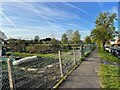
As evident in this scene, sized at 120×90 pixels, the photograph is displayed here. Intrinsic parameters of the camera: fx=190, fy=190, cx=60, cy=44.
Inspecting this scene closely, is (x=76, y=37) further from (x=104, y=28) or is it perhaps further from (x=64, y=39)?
(x=104, y=28)

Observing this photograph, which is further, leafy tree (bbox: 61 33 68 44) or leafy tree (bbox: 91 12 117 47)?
leafy tree (bbox: 61 33 68 44)

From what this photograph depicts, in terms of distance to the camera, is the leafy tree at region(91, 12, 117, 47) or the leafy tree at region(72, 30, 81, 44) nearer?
the leafy tree at region(91, 12, 117, 47)

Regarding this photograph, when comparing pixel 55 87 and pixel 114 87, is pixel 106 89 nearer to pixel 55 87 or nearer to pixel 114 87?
pixel 114 87

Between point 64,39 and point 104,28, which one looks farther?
point 64,39

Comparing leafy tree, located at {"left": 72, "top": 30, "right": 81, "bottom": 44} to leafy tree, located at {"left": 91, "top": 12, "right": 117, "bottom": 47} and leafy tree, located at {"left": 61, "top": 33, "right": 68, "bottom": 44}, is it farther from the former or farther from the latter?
leafy tree, located at {"left": 91, "top": 12, "right": 117, "bottom": 47}

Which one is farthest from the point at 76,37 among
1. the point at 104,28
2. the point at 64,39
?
the point at 104,28

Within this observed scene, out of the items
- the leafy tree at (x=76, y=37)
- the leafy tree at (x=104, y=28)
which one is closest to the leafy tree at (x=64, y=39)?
the leafy tree at (x=76, y=37)

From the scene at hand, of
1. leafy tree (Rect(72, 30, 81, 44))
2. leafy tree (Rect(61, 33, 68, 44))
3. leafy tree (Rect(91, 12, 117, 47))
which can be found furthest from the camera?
leafy tree (Rect(72, 30, 81, 44))

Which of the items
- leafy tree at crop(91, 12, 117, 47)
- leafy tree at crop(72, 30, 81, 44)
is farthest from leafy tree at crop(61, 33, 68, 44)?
leafy tree at crop(91, 12, 117, 47)

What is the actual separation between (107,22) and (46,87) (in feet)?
114

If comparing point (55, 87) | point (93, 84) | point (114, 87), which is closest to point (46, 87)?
point (55, 87)

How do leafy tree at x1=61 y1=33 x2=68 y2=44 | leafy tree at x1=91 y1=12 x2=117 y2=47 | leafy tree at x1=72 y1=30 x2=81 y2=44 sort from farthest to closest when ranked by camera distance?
leafy tree at x1=72 y1=30 x2=81 y2=44
leafy tree at x1=61 y1=33 x2=68 y2=44
leafy tree at x1=91 y1=12 x2=117 y2=47

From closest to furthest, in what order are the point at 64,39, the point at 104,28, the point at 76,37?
1. the point at 104,28
2. the point at 64,39
3. the point at 76,37

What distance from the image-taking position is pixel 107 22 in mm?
38969
